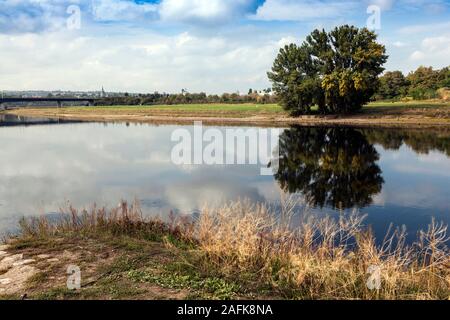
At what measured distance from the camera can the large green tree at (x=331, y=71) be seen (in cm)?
6575

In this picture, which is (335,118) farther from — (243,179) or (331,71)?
(243,179)

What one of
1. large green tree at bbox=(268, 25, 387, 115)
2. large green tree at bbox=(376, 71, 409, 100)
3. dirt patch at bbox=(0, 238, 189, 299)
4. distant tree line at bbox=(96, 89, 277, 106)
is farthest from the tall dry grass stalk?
distant tree line at bbox=(96, 89, 277, 106)

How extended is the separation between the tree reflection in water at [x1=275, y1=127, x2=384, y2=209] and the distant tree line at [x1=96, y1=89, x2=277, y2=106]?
78.4m

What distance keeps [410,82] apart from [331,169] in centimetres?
9152

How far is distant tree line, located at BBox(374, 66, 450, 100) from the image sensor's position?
101 metres

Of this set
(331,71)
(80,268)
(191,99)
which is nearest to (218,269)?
(80,268)

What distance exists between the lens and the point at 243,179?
27.2 metres

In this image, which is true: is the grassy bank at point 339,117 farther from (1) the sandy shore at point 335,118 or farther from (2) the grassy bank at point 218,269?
(2) the grassy bank at point 218,269

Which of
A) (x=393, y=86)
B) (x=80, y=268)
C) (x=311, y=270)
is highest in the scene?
(x=393, y=86)

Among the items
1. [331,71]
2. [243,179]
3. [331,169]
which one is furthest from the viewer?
[331,71]

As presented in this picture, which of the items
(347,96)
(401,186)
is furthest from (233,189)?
(347,96)

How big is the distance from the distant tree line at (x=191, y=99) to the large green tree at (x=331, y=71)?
1922 inches

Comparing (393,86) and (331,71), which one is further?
(393,86)

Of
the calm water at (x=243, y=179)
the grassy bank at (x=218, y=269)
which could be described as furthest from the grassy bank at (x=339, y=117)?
the grassy bank at (x=218, y=269)
